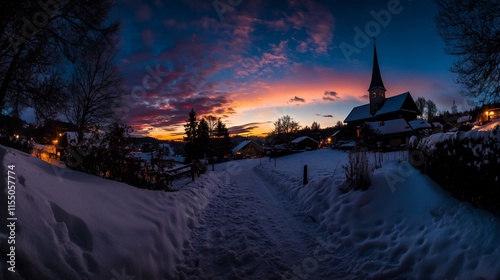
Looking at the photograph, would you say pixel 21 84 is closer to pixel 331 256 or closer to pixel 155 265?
pixel 155 265

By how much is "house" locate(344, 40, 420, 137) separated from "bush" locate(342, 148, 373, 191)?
122ft

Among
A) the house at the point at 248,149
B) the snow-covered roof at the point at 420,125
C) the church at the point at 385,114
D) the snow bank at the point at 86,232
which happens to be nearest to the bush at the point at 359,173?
the snow bank at the point at 86,232

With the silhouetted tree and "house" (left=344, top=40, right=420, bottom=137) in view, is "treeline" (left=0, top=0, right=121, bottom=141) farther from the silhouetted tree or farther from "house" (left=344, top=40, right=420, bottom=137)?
the silhouetted tree

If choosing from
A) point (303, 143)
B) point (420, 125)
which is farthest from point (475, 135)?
point (303, 143)

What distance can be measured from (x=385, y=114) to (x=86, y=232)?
5038 centimetres

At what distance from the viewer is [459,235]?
388 cm

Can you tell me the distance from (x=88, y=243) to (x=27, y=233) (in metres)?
0.83

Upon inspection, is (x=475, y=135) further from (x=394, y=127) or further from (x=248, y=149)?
(x=248, y=149)

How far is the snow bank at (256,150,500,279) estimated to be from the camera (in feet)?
11.4

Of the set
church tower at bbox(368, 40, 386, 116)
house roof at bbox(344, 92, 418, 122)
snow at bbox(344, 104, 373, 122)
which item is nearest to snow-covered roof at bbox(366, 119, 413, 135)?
house roof at bbox(344, 92, 418, 122)

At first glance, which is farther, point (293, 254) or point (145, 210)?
point (145, 210)

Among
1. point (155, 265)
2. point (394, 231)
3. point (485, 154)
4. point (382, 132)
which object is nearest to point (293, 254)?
point (394, 231)

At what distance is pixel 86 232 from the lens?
3424mm

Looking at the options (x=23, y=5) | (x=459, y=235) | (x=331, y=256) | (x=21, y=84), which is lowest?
(x=331, y=256)
